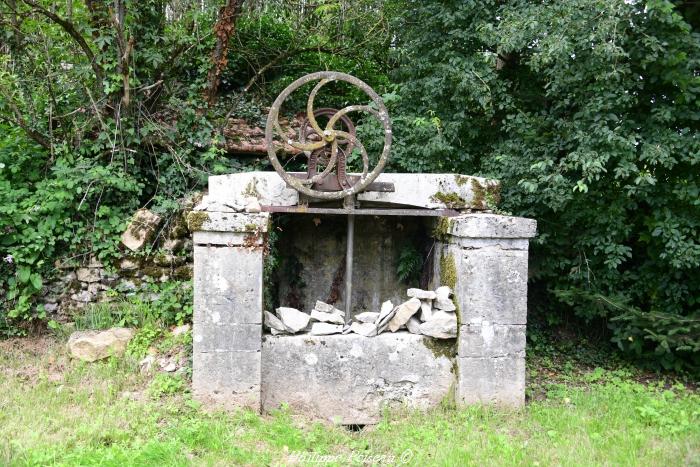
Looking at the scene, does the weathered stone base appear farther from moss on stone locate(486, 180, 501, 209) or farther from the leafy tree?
the leafy tree

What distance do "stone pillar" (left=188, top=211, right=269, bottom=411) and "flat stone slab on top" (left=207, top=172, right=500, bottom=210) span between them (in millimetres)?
300

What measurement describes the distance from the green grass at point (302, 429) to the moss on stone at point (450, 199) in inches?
62.2

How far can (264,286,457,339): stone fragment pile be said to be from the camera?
4.20 meters

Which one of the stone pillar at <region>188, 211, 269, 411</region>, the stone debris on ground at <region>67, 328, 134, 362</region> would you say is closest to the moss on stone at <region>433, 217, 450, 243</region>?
the stone pillar at <region>188, 211, 269, 411</region>

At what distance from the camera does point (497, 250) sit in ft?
13.7

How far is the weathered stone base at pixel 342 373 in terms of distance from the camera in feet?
13.7

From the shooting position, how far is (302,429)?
3.96 meters

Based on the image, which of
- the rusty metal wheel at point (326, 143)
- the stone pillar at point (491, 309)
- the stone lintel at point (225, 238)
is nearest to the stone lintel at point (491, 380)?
the stone pillar at point (491, 309)

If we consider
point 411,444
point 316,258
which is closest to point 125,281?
point 316,258

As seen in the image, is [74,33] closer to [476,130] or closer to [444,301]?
[476,130]

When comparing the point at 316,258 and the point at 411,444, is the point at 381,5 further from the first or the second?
the point at 411,444

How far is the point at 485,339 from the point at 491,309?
23 cm

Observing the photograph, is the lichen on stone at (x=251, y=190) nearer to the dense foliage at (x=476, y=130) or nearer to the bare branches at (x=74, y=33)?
the dense foliage at (x=476, y=130)

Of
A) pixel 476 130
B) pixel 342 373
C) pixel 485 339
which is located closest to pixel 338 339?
pixel 342 373
